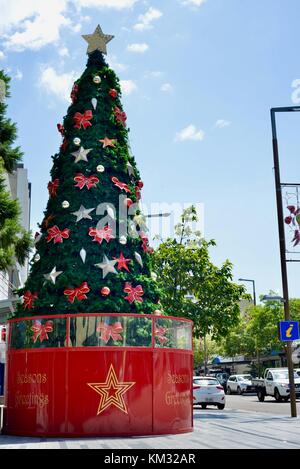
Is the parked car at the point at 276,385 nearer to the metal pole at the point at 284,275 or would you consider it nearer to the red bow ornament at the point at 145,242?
the metal pole at the point at 284,275

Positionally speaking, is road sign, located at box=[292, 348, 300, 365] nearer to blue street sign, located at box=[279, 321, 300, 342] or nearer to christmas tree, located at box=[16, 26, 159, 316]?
blue street sign, located at box=[279, 321, 300, 342]

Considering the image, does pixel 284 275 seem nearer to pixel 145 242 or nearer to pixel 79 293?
pixel 145 242

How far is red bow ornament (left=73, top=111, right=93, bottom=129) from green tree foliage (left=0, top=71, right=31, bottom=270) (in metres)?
3.56

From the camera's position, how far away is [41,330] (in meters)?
13.8

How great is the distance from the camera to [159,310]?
1530cm

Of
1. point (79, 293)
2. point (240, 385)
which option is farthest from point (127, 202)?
point (240, 385)

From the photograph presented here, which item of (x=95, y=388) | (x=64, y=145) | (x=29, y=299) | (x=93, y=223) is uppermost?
(x=64, y=145)

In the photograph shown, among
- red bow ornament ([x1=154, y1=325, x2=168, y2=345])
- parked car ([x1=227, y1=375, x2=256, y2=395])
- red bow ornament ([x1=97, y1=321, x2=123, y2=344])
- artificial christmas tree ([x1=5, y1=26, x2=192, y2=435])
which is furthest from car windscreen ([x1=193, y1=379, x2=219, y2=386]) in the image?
parked car ([x1=227, y1=375, x2=256, y2=395])

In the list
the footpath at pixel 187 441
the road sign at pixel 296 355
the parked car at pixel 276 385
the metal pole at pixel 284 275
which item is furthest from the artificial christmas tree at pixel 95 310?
the road sign at pixel 296 355

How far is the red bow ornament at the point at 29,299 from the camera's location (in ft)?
48.8

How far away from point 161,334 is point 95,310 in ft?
5.20

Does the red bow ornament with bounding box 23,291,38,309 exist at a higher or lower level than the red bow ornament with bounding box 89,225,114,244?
lower

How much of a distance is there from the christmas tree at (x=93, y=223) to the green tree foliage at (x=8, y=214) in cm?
301

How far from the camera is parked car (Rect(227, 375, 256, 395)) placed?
1930 inches
